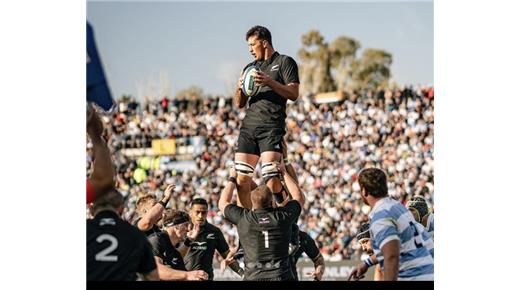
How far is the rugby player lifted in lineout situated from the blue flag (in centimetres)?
160

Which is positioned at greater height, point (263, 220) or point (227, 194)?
point (227, 194)

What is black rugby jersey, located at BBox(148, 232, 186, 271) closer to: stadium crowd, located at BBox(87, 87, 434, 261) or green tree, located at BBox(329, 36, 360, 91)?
stadium crowd, located at BBox(87, 87, 434, 261)

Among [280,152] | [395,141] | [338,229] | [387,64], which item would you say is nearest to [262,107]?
[280,152]

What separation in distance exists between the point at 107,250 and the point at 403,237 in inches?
105

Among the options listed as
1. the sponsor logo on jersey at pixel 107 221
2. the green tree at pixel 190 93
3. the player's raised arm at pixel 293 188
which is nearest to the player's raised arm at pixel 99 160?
the sponsor logo on jersey at pixel 107 221

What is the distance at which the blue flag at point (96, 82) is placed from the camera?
8.98 meters

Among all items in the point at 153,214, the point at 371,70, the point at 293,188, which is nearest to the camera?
the point at 153,214

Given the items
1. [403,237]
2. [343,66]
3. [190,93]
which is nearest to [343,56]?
[343,66]

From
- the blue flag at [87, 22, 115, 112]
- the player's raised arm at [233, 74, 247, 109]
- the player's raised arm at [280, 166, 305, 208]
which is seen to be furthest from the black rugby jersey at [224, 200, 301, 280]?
the blue flag at [87, 22, 115, 112]

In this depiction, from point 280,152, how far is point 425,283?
225 cm

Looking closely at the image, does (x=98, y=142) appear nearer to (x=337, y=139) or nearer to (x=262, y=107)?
(x=262, y=107)

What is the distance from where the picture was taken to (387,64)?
151 ft

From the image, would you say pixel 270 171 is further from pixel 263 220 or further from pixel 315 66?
pixel 315 66

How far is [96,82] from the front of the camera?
29.5 feet
